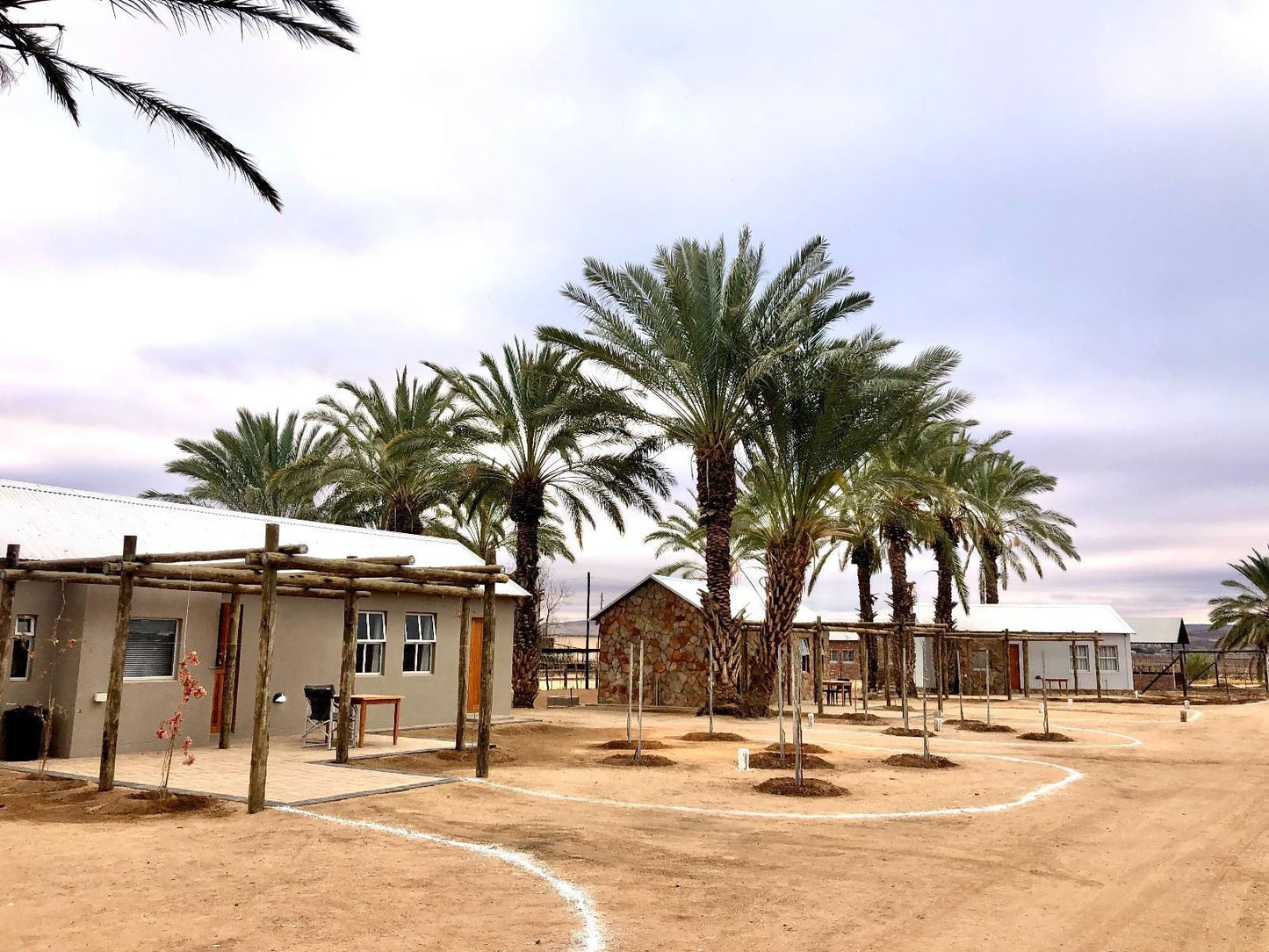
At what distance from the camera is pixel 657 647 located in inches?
1150

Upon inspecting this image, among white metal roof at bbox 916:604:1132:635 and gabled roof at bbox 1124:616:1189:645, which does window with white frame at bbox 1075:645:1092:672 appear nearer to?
white metal roof at bbox 916:604:1132:635

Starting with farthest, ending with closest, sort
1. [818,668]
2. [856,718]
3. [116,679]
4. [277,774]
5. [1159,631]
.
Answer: [1159,631] < [818,668] < [856,718] < [277,774] < [116,679]

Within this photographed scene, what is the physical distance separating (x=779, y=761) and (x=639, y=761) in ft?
6.94

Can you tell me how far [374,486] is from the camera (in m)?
28.9

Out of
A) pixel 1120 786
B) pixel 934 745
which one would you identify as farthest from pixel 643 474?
pixel 1120 786

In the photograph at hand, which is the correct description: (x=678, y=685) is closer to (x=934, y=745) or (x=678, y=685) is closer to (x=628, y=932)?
(x=934, y=745)

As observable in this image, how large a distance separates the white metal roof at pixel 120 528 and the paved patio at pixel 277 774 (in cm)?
307

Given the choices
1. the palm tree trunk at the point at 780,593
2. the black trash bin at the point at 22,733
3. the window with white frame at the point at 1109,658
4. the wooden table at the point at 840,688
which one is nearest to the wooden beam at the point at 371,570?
the black trash bin at the point at 22,733

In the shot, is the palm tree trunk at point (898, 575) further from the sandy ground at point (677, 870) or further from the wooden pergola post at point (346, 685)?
the wooden pergola post at point (346, 685)

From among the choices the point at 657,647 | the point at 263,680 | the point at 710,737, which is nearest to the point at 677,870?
the point at 263,680

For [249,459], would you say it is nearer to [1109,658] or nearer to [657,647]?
[657,647]

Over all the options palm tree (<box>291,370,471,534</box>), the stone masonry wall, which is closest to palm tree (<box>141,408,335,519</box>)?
palm tree (<box>291,370,471,534</box>)

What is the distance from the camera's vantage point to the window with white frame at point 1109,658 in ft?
132

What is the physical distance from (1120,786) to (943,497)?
14.3 meters
